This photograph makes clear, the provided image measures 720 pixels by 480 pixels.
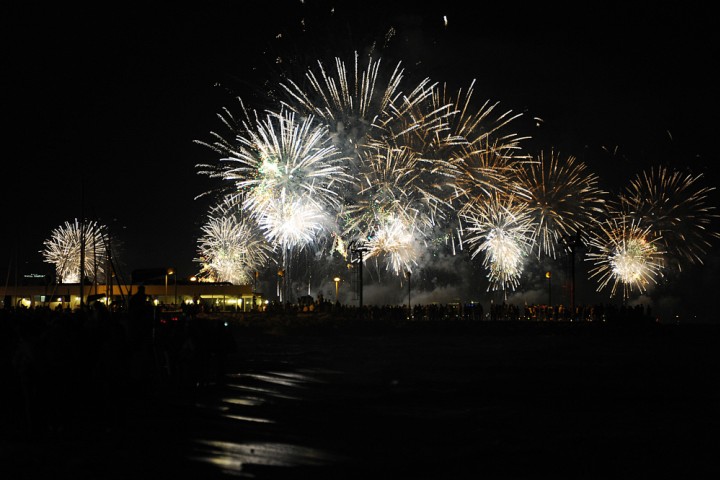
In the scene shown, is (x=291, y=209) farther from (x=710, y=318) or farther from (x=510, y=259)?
(x=710, y=318)

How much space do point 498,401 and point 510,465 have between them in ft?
19.3

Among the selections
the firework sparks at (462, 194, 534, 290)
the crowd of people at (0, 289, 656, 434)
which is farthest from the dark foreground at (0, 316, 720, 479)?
the firework sparks at (462, 194, 534, 290)

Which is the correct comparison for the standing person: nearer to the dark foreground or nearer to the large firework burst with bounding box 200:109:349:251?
the dark foreground

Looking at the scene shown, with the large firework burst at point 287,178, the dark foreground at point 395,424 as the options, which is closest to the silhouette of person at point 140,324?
the dark foreground at point 395,424

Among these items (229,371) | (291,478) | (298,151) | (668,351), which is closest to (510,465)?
(291,478)

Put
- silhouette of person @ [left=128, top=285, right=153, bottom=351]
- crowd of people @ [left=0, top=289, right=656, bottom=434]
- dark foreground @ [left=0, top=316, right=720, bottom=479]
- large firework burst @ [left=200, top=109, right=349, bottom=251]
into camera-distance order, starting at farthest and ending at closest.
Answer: large firework burst @ [left=200, top=109, right=349, bottom=251]
silhouette of person @ [left=128, top=285, right=153, bottom=351]
crowd of people @ [left=0, top=289, right=656, bottom=434]
dark foreground @ [left=0, top=316, right=720, bottom=479]

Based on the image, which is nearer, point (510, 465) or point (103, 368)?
point (510, 465)

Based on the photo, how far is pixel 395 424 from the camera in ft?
41.6

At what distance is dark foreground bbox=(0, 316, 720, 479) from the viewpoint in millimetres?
9484

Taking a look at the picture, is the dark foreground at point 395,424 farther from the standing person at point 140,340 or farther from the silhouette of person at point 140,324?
the silhouette of person at point 140,324

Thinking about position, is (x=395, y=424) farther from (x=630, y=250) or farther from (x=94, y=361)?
(x=630, y=250)

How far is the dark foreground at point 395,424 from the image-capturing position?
948 centimetres

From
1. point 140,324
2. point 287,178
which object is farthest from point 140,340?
point 287,178

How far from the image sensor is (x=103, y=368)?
501 inches
